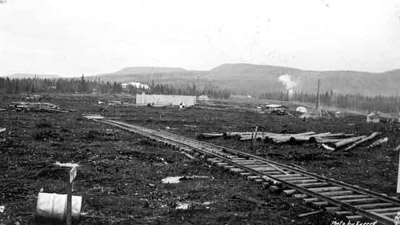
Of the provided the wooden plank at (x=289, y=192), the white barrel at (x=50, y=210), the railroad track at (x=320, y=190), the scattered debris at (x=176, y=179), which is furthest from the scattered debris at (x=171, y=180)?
the white barrel at (x=50, y=210)

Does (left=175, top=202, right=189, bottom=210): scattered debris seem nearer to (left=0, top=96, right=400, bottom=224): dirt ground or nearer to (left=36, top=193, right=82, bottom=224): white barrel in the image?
(left=0, top=96, right=400, bottom=224): dirt ground

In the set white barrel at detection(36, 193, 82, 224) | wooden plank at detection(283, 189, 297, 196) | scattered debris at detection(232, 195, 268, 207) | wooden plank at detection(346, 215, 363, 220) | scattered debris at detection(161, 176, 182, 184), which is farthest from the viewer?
scattered debris at detection(161, 176, 182, 184)

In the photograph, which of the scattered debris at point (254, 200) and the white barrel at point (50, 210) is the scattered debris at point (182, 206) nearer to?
the scattered debris at point (254, 200)

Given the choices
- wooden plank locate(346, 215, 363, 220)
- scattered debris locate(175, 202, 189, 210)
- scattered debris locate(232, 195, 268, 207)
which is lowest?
scattered debris locate(175, 202, 189, 210)

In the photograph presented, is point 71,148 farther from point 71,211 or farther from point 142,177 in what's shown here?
point 71,211

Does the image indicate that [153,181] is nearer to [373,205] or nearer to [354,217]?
[354,217]

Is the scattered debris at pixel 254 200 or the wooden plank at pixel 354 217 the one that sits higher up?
the wooden plank at pixel 354 217

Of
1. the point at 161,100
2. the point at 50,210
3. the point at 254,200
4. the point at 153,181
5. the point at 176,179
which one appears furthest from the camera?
the point at 161,100

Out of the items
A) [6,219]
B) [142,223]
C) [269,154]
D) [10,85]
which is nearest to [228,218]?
[142,223]

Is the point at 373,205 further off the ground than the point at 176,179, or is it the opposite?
the point at 373,205

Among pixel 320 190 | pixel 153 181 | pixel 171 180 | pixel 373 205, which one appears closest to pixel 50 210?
pixel 153 181

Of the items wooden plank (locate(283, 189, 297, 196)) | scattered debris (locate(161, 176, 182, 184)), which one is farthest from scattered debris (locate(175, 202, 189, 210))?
wooden plank (locate(283, 189, 297, 196))
